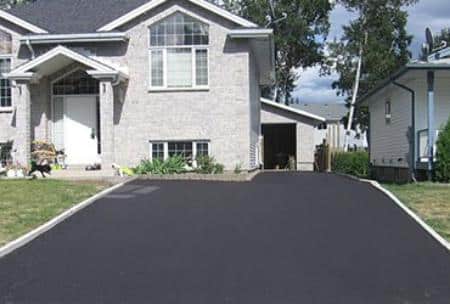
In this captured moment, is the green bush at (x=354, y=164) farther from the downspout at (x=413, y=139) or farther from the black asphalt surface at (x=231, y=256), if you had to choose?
the black asphalt surface at (x=231, y=256)

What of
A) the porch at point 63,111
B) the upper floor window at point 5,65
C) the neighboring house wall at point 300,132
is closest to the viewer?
the porch at point 63,111

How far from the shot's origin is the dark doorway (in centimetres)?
4056

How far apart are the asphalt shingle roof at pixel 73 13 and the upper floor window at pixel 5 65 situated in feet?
3.71

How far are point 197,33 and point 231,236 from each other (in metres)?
13.0

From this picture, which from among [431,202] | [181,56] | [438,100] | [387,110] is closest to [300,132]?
[387,110]

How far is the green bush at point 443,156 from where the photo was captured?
18578 millimetres

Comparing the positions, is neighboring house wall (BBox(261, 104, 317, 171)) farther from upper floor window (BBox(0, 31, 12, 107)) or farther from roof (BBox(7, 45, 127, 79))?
upper floor window (BBox(0, 31, 12, 107))

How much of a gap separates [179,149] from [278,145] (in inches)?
747

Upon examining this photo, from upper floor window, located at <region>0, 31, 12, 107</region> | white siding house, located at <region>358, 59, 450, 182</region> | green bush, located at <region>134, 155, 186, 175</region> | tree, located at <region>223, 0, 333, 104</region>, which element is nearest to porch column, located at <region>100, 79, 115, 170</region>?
green bush, located at <region>134, 155, 186, 175</region>

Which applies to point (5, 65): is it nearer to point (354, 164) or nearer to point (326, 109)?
point (354, 164)

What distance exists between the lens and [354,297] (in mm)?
7582

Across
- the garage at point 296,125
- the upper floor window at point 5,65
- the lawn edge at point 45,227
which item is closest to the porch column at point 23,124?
the upper floor window at point 5,65

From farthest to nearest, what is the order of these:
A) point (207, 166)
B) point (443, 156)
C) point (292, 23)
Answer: point (292, 23)
point (207, 166)
point (443, 156)

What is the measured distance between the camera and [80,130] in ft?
76.4
